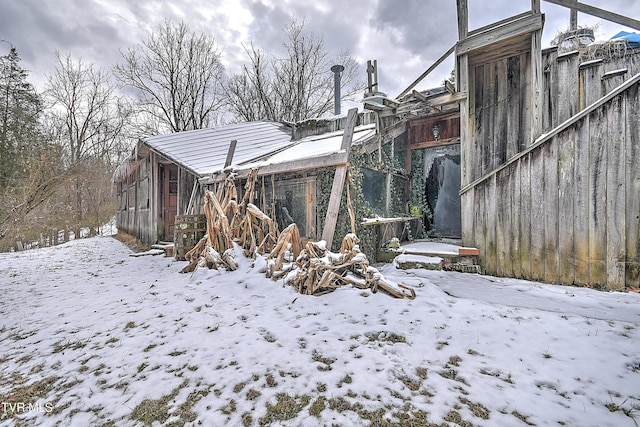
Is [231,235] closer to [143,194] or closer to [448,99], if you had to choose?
[448,99]

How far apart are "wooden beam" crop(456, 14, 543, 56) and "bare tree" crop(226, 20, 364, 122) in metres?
12.3

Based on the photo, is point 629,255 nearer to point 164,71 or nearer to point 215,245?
point 215,245

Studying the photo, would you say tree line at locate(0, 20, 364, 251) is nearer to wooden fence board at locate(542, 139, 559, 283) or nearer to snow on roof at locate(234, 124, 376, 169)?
snow on roof at locate(234, 124, 376, 169)

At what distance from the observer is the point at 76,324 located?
3.12 meters

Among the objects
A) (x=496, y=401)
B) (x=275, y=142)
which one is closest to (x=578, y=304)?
(x=496, y=401)

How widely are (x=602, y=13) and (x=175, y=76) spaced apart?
64.1ft

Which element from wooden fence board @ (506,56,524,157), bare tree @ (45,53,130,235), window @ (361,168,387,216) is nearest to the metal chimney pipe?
window @ (361,168,387,216)

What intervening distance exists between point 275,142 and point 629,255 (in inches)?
324

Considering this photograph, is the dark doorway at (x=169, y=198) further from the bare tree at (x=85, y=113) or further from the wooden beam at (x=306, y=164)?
the bare tree at (x=85, y=113)

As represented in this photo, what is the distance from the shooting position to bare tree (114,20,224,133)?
16.9 meters

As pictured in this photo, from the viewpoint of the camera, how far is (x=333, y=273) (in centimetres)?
361

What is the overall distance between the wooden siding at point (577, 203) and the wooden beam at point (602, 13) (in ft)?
2.45

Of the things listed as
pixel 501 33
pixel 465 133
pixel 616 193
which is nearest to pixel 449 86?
pixel 465 133

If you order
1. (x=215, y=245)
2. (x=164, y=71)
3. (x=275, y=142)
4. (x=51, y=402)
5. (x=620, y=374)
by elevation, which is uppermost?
(x=164, y=71)
